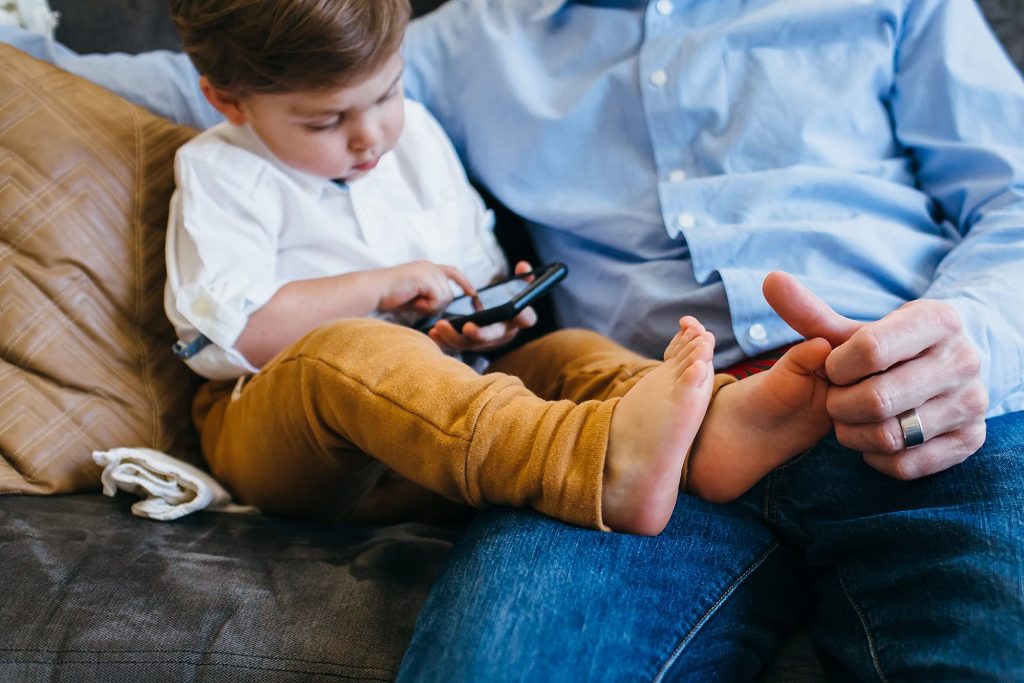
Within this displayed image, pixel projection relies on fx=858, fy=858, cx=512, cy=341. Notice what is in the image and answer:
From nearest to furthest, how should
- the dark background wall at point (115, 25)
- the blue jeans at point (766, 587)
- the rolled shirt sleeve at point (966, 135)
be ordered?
the blue jeans at point (766, 587)
the rolled shirt sleeve at point (966, 135)
the dark background wall at point (115, 25)

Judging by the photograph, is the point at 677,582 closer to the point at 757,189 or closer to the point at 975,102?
the point at 757,189

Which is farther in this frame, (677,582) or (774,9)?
(774,9)

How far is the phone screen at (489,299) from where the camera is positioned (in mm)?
1081

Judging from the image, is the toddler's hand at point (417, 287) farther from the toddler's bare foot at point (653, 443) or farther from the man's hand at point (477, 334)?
the toddler's bare foot at point (653, 443)

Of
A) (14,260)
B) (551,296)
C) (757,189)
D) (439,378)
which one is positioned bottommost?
(551,296)

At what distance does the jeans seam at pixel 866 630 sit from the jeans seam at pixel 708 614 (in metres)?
0.07

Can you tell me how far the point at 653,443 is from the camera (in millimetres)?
665

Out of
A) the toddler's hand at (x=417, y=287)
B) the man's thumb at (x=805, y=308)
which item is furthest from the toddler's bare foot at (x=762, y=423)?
the toddler's hand at (x=417, y=287)

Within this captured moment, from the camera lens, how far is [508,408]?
27.5 inches

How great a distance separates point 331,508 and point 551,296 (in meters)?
0.45

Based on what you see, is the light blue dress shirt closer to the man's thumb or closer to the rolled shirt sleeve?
the rolled shirt sleeve

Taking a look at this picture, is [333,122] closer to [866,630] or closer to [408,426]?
[408,426]

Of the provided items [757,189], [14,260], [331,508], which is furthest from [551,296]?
[14,260]

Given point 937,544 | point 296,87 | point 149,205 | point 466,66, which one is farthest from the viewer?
point 466,66
